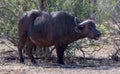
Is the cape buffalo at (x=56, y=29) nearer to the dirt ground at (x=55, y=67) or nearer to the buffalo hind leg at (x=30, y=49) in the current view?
the buffalo hind leg at (x=30, y=49)

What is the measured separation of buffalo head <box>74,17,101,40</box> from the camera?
1196 centimetres

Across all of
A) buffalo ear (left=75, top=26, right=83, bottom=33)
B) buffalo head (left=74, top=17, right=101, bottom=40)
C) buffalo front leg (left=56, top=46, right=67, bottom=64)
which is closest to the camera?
buffalo head (left=74, top=17, right=101, bottom=40)

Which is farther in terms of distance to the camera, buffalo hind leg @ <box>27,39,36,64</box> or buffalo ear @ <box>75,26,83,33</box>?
buffalo hind leg @ <box>27,39,36,64</box>

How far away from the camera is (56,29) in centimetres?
1223

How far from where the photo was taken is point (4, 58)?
14.0m

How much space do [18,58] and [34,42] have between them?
1.50 metres

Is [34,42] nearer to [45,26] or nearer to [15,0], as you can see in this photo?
[45,26]

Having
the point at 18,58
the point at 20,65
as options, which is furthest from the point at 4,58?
the point at 20,65

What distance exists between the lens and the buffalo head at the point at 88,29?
471 inches

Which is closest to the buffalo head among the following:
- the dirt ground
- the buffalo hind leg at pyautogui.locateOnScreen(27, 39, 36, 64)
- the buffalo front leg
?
the buffalo front leg

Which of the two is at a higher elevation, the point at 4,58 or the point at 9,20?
the point at 9,20

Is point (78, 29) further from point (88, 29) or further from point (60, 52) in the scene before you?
point (60, 52)

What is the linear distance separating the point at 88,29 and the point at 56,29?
3.22 feet

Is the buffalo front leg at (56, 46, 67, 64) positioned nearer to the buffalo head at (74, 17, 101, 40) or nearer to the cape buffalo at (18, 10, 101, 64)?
the cape buffalo at (18, 10, 101, 64)
